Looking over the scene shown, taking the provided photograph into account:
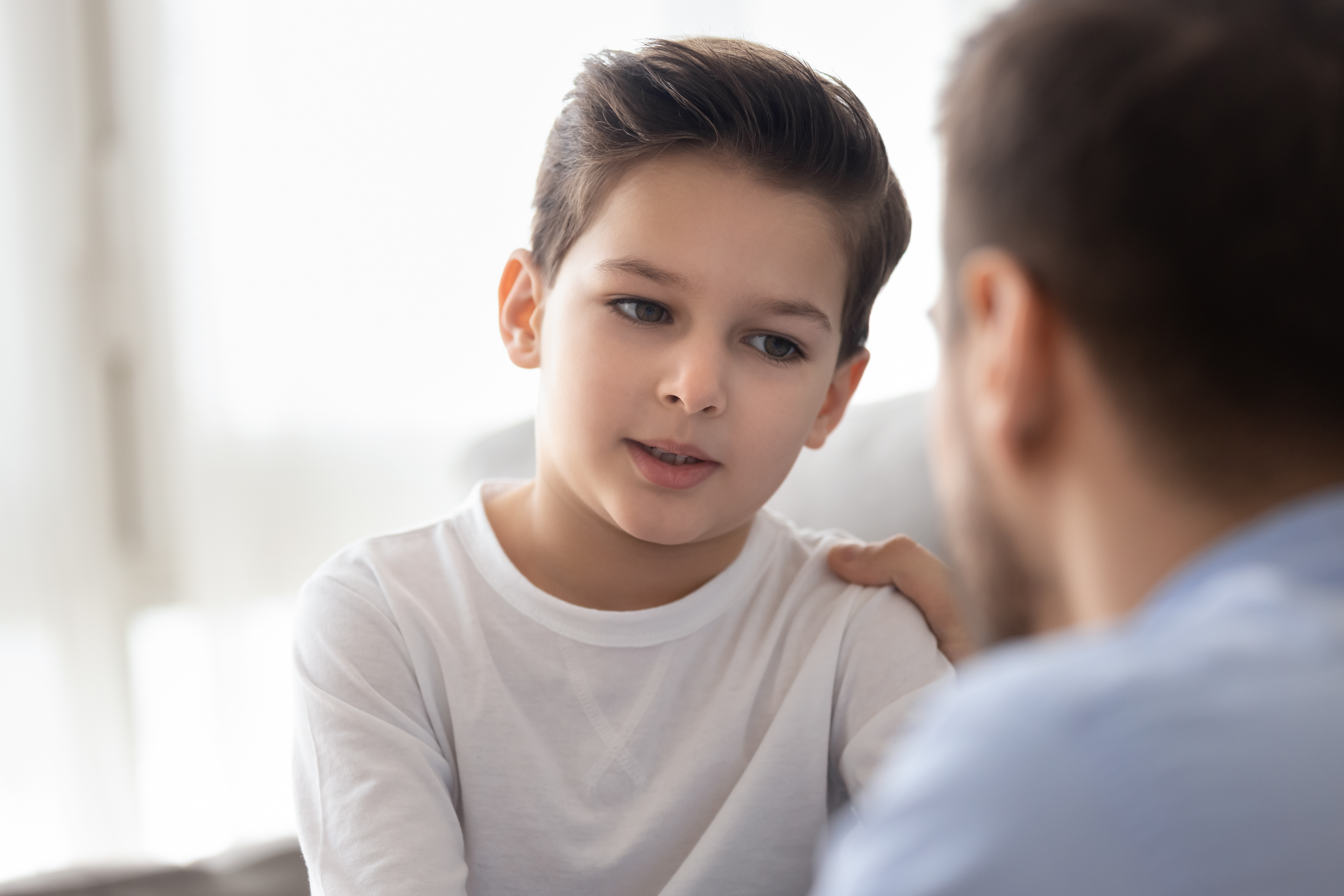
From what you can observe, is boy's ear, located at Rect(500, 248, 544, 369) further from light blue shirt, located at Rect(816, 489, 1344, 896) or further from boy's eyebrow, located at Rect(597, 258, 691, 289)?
light blue shirt, located at Rect(816, 489, 1344, 896)

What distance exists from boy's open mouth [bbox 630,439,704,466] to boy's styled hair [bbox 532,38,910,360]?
20cm

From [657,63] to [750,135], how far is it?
13cm

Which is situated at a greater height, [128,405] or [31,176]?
[31,176]

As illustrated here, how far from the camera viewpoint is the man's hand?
1.06 m

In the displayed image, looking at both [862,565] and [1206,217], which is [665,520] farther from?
[1206,217]

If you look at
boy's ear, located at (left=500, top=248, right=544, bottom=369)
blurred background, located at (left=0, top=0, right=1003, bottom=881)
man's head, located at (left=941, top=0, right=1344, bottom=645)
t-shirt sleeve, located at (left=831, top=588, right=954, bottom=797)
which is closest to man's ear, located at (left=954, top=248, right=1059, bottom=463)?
man's head, located at (left=941, top=0, right=1344, bottom=645)

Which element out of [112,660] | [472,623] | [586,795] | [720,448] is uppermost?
[720,448]

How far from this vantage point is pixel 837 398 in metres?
1.14

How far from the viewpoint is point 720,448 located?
99 cm

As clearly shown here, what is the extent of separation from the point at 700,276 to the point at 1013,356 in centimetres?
47

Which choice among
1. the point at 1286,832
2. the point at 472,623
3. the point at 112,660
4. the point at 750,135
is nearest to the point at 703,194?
the point at 750,135

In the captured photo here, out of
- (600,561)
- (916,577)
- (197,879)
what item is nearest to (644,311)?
(600,561)

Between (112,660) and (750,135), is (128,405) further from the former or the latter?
(750,135)

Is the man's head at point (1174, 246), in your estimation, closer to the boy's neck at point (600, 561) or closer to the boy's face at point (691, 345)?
the boy's face at point (691, 345)
